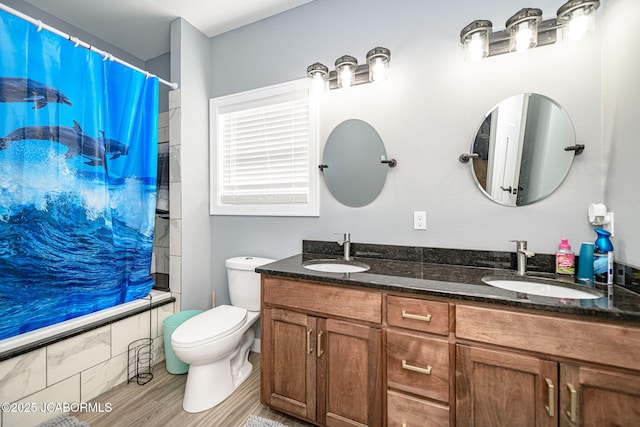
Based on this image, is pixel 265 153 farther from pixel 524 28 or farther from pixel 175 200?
pixel 524 28

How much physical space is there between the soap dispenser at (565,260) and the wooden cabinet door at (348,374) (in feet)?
3.18

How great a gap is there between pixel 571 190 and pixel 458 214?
0.53 m

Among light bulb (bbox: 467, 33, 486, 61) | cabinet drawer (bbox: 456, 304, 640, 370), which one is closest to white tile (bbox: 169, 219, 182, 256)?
cabinet drawer (bbox: 456, 304, 640, 370)

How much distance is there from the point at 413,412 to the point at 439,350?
311 millimetres

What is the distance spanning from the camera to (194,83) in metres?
2.33

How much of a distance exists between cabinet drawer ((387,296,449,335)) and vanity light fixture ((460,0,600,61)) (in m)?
1.33

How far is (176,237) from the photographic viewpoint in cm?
223

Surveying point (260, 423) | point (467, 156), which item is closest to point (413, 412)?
point (260, 423)

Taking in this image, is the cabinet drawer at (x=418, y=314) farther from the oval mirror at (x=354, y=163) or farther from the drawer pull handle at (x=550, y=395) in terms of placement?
the oval mirror at (x=354, y=163)

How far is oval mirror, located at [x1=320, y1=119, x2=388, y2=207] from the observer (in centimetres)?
183

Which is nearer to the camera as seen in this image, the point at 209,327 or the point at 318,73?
the point at 209,327

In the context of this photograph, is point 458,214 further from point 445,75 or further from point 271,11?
point 271,11

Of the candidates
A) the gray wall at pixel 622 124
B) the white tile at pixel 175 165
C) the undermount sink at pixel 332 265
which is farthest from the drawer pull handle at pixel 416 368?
the white tile at pixel 175 165

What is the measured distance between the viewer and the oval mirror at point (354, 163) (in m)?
1.83
